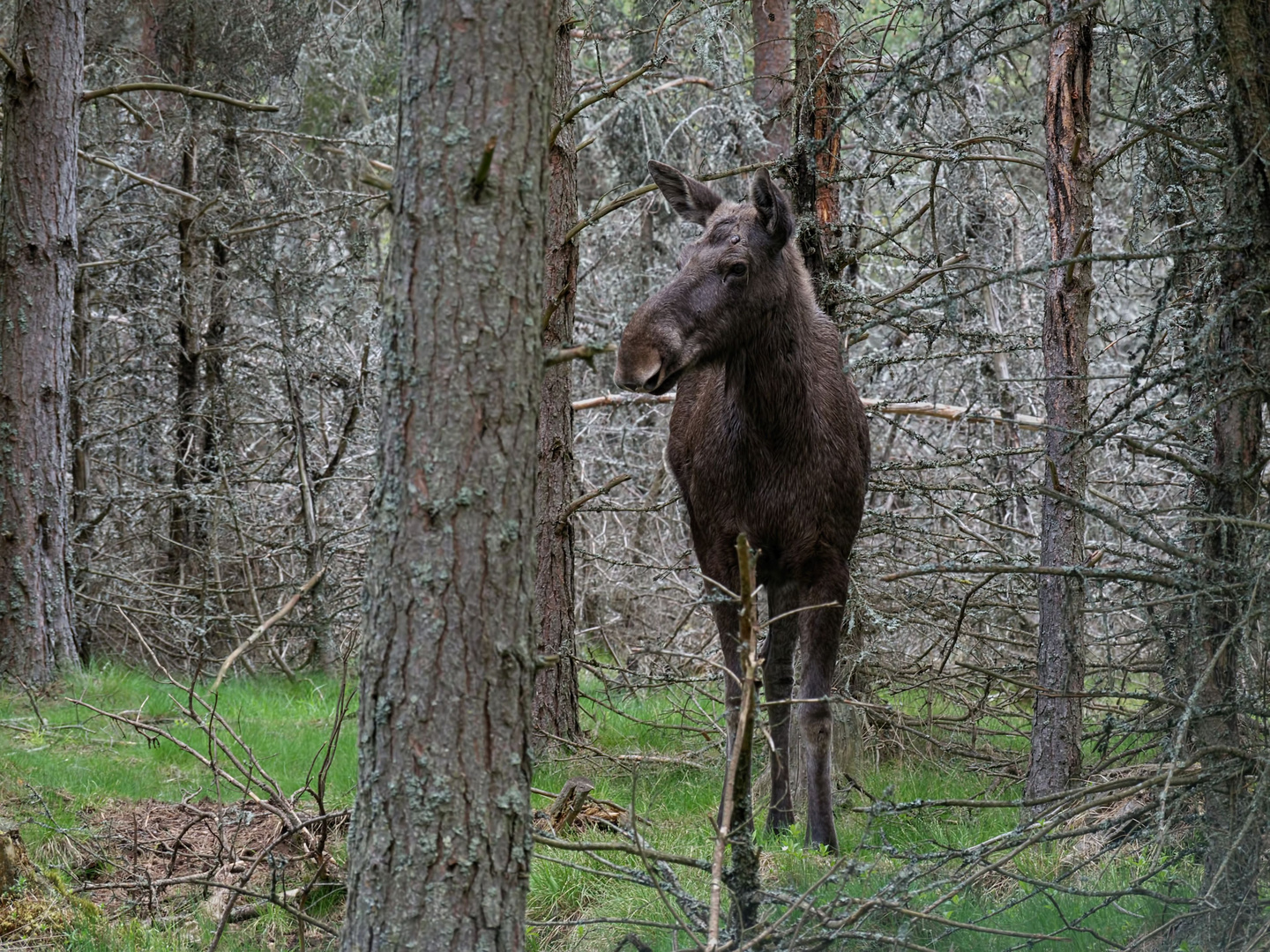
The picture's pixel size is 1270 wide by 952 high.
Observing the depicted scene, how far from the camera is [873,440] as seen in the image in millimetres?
11586

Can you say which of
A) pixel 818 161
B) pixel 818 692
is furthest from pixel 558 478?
pixel 818 161


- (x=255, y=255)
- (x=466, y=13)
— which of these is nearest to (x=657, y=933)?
(x=466, y=13)

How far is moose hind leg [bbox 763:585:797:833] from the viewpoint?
19.5ft

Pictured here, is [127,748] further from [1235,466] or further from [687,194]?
[1235,466]

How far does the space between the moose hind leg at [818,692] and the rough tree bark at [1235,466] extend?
199cm

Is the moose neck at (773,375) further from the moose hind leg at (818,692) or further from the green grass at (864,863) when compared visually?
the green grass at (864,863)

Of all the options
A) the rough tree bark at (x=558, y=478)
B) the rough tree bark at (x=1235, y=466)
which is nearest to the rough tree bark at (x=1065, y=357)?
the rough tree bark at (x=1235, y=466)

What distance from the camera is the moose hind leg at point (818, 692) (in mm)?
5654

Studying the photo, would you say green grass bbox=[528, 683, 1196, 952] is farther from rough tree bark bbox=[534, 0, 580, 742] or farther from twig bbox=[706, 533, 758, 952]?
rough tree bark bbox=[534, 0, 580, 742]

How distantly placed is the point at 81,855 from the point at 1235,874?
492 cm

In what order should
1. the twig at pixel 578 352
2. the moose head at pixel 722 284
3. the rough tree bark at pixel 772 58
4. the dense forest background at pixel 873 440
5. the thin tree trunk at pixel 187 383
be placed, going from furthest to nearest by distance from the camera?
the thin tree trunk at pixel 187 383
the rough tree bark at pixel 772 58
the moose head at pixel 722 284
the dense forest background at pixel 873 440
the twig at pixel 578 352

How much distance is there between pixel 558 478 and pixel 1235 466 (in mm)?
4117

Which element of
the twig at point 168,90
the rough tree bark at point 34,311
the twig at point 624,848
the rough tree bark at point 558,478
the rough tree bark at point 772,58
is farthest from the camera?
the rough tree bark at point 772,58

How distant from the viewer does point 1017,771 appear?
692 cm
